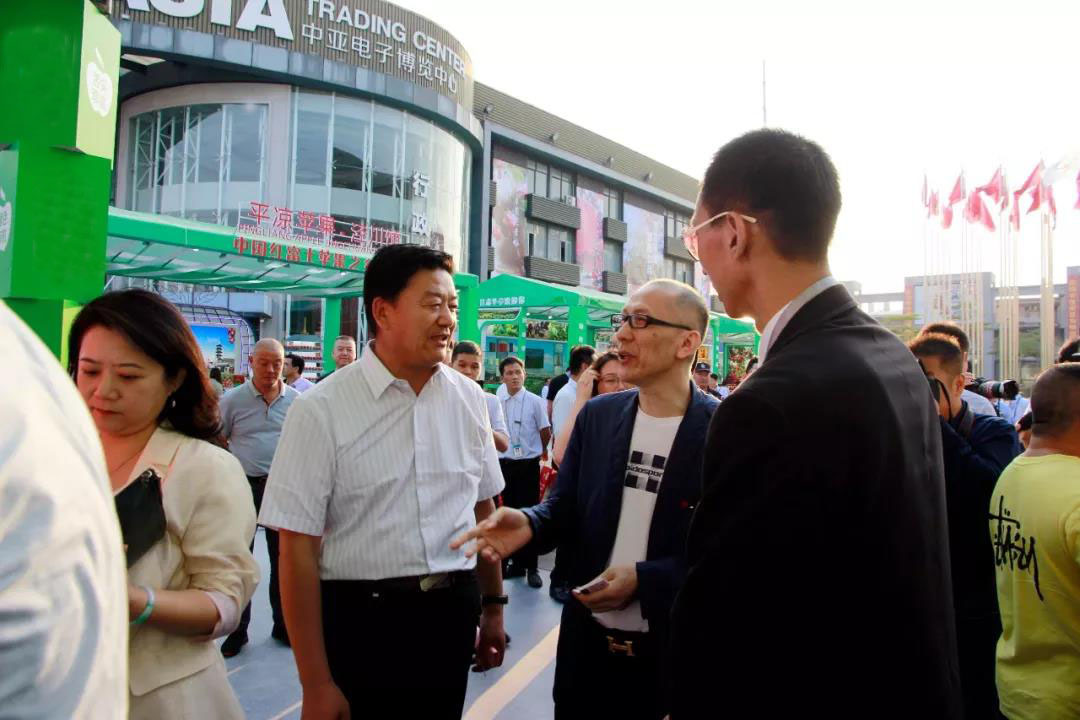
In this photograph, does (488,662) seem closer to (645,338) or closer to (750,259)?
(645,338)

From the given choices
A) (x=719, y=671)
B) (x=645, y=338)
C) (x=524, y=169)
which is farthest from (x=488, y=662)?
(x=524, y=169)

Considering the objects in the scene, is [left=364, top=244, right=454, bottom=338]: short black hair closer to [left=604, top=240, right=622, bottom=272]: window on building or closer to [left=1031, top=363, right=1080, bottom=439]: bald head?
[left=1031, top=363, right=1080, bottom=439]: bald head

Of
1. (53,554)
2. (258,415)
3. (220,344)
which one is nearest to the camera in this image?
(53,554)

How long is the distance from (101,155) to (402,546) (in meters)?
2.56

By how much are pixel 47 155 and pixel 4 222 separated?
0.35 meters

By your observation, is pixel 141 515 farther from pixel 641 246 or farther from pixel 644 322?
pixel 641 246

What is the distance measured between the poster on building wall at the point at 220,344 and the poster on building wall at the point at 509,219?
1260 cm

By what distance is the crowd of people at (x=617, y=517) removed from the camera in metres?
0.66

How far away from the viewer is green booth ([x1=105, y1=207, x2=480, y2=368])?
10.2 m

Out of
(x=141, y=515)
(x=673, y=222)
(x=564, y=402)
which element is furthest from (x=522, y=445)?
(x=673, y=222)

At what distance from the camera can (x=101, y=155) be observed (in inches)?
128

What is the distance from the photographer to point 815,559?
104 cm

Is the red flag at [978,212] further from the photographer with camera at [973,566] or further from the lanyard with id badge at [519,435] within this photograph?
the photographer with camera at [973,566]

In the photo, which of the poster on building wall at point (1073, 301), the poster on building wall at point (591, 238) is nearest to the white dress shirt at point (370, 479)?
the poster on building wall at point (591, 238)
